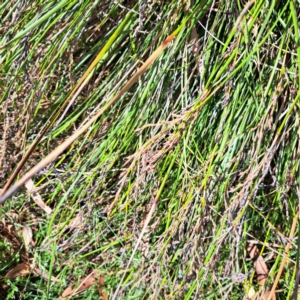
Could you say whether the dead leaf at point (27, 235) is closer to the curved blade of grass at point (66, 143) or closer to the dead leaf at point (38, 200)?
the dead leaf at point (38, 200)

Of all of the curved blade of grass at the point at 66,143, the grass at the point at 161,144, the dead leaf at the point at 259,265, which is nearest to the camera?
the curved blade of grass at the point at 66,143

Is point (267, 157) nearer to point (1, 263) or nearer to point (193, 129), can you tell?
point (193, 129)

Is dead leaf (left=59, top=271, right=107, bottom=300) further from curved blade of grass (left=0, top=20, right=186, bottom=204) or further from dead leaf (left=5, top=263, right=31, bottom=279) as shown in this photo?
curved blade of grass (left=0, top=20, right=186, bottom=204)

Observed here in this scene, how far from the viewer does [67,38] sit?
1329mm

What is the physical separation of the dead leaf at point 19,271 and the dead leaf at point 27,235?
0.06 metres

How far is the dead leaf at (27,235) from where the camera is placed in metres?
1.61

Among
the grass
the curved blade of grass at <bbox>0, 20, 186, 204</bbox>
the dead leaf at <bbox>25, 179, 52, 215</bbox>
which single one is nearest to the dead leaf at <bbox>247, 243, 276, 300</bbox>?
the grass

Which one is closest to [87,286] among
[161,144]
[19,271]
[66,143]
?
[19,271]

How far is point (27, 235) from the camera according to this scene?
1614 millimetres

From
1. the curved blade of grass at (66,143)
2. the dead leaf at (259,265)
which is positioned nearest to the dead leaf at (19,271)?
the dead leaf at (259,265)

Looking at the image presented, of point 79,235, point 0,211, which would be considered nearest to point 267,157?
point 79,235

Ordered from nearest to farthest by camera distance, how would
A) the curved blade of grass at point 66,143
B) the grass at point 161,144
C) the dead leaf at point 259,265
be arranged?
the curved blade of grass at point 66,143
the grass at point 161,144
the dead leaf at point 259,265

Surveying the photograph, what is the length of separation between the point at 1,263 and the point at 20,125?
0.47 metres

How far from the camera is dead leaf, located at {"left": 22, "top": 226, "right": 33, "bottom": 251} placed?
161 centimetres
